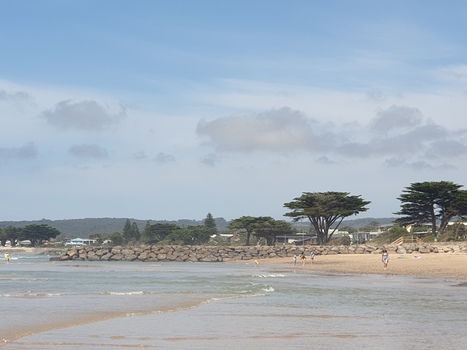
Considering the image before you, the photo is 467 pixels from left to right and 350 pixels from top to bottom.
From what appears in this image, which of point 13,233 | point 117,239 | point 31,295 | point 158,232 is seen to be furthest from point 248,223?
point 13,233

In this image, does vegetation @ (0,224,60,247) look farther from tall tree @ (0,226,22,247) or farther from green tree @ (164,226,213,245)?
green tree @ (164,226,213,245)

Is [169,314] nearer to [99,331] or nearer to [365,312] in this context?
[99,331]

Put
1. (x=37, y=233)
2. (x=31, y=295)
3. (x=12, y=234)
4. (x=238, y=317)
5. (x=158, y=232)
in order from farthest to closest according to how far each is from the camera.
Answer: (x=12, y=234) → (x=37, y=233) → (x=158, y=232) → (x=31, y=295) → (x=238, y=317)

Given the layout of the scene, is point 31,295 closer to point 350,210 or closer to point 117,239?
point 350,210

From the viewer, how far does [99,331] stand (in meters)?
14.4

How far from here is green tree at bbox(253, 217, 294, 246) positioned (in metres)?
86.1

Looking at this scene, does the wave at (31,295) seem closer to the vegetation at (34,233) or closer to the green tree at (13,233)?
the vegetation at (34,233)

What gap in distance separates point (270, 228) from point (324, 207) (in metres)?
11.5

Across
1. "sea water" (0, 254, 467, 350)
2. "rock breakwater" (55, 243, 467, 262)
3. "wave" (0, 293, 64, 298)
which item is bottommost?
"wave" (0, 293, 64, 298)

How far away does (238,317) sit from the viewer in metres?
17.1

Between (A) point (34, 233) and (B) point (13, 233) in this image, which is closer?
(A) point (34, 233)

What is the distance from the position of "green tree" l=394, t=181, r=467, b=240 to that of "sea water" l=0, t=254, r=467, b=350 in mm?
43958

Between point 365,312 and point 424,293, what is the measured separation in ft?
21.7

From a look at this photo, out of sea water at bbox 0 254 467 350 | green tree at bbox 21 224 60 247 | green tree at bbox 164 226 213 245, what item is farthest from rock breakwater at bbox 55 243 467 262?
green tree at bbox 21 224 60 247
